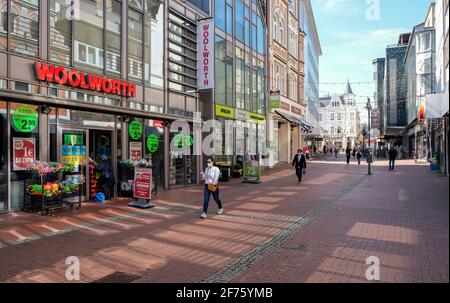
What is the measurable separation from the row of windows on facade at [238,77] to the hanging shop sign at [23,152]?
1128 centimetres

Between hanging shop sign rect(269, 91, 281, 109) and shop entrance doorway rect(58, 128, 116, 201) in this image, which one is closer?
shop entrance doorway rect(58, 128, 116, 201)

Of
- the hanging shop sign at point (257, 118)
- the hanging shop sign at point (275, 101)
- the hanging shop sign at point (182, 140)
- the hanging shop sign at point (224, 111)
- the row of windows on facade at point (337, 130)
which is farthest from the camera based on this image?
the row of windows on facade at point (337, 130)

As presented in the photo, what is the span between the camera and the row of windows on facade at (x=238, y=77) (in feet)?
68.8

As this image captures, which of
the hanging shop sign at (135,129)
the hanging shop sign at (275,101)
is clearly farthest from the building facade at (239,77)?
the hanging shop sign at (135,129)

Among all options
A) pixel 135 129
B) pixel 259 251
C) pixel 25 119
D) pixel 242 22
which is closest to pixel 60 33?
pixel 25 119

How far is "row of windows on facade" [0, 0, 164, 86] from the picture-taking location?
407 inches

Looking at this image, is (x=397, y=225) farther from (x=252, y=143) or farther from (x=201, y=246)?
(x=252, y=143)

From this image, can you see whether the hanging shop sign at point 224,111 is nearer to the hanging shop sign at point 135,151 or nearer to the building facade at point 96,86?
the building facade at point 96,86

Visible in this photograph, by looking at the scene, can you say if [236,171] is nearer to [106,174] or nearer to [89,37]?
[106,174]

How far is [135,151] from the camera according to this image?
14297 mm

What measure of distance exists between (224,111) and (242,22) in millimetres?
6781

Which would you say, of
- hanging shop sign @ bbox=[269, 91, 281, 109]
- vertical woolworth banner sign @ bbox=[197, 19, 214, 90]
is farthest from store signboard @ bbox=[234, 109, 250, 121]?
vertical woolworth banner sign @ bbox=[197, 19, 214, 90]

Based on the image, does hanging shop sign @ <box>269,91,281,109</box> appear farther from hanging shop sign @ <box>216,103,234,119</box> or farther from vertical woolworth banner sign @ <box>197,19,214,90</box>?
vertical woolworth banner sign @ <box>197,19,214,90</box>

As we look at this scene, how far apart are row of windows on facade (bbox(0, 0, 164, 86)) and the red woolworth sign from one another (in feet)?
1.12
